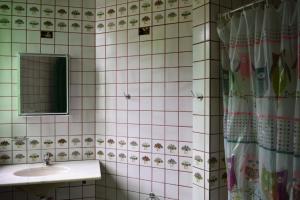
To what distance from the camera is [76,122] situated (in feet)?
7.35

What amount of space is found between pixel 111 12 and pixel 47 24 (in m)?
0.54

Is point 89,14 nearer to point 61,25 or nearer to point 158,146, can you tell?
point 61,25

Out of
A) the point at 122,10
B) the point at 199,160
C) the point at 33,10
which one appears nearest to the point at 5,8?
the point at 33,10

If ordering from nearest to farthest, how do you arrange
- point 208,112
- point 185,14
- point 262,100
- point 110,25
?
point 262,100
point 208,112
point 185,14
point 110,25

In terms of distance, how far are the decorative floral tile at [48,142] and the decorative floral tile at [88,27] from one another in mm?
964

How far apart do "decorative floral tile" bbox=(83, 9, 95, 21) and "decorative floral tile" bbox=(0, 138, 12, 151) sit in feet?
3.94

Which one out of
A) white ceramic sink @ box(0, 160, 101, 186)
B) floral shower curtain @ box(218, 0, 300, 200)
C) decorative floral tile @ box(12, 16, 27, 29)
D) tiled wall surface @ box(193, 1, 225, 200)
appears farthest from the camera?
decorative floral tile @ box(12, 16, 27, 29)

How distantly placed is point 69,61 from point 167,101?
917mm

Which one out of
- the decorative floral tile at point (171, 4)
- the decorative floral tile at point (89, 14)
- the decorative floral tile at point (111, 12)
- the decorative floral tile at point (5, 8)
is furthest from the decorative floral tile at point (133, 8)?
the decorative floral tile at point (5, 8)

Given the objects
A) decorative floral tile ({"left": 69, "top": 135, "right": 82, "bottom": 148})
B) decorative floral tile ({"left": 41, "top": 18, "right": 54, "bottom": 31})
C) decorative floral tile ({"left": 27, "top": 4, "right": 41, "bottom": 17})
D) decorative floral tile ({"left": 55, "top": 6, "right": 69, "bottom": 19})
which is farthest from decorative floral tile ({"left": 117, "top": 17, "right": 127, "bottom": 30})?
decorative floral tile ({"left": 69, "top": 135, "right": 82, "bottom": 148})

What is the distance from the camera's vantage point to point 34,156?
2.17 meters

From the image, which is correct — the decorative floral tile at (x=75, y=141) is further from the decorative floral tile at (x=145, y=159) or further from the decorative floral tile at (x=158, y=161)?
the decorative floral tile at (x=158, y=161)

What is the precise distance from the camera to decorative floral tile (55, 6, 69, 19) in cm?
220

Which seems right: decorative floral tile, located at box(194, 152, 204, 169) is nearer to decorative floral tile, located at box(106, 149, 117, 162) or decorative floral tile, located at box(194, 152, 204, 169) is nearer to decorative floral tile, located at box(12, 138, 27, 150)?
decorative floral tile, located at box(106, 149, 117, 162)
